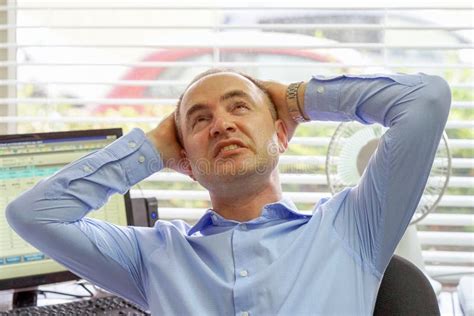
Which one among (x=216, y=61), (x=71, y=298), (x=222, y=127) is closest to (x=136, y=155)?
(x=222, y=127)

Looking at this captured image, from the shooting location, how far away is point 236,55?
114 inches

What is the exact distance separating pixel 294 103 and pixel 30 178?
2.72 feet

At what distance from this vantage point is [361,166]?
245cm

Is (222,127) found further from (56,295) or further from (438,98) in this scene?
(56,295)

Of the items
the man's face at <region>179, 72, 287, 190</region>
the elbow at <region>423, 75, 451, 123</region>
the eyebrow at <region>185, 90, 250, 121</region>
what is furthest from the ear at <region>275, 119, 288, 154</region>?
the elbow at <region>423, 75, 451, 123</region>

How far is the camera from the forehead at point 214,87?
202cm

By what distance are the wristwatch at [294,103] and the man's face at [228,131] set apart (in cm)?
5

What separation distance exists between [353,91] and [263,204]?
1.08 ft

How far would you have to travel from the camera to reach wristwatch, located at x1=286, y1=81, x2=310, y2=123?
6.65 ft

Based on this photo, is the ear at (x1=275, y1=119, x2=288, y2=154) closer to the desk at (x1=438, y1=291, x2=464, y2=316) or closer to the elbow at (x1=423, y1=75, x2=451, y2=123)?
the elbow at (x1=423, y1=75, x2=451, y2=123)

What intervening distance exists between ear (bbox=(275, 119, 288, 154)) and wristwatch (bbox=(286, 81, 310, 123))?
36 millimetres

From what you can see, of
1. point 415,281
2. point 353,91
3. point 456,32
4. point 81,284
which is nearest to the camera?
point 415,281

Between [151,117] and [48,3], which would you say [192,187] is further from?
[48,3]

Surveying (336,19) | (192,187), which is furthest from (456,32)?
(192,187)
